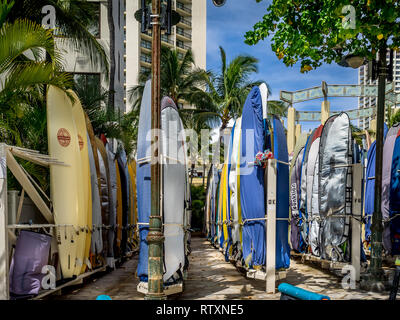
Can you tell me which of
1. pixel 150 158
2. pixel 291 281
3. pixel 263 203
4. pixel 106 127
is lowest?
pixel 291 281

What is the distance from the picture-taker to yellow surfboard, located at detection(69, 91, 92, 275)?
7.87 m

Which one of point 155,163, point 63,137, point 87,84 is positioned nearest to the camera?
point 155,163

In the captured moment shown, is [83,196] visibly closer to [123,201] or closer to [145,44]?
[123,201]

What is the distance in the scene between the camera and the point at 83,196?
26.0ft

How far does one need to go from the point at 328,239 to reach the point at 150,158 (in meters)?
4.07

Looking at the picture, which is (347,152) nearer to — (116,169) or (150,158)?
(150,158)

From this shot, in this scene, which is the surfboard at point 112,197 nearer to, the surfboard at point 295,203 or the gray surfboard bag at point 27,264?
the gray surfboard bag at point 27,264

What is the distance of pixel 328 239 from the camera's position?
28.8 feet

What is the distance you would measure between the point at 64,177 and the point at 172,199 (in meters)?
1.93

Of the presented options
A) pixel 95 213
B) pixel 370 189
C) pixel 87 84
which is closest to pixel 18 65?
pixel 95 213

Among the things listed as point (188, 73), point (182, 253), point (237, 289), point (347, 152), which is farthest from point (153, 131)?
point (188, 73)

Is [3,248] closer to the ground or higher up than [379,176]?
closer to the ground

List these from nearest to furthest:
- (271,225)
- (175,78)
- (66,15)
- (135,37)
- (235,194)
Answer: (271,225) < (235,194) < (66,15) < (175,78) < (135,37)
